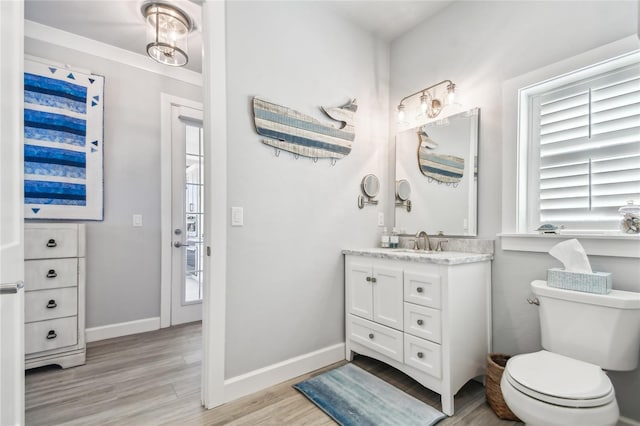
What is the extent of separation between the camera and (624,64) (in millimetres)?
1536

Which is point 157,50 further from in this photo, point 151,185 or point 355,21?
point 355,21

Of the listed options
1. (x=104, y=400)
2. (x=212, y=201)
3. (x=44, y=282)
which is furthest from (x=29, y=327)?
(x=212, y=201)

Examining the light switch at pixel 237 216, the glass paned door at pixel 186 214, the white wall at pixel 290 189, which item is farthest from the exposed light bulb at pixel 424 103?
the glass paned door at pixel 186 214

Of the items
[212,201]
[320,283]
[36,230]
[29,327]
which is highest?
[212,201]

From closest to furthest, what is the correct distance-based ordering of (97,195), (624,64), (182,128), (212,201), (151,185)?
(624,64) → (212,201) → (97,195) → (151,185) → (182,128)

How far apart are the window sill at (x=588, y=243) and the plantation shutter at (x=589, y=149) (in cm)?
13

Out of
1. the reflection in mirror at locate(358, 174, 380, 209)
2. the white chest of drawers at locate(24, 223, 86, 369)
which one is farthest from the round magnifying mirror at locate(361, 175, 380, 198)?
the white chest of drawers at locate(24, 223, 86, 369)

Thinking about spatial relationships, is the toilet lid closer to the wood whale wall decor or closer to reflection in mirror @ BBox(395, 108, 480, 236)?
reflection in mirror @ BBox(395, 108, 480, 236)

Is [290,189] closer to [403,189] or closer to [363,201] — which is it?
[363,201]

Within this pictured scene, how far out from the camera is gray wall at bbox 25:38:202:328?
107 inches

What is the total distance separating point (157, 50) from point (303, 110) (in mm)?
1257

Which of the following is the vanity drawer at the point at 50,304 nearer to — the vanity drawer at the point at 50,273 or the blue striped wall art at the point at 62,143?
the vanity drawer at the point at 50,273

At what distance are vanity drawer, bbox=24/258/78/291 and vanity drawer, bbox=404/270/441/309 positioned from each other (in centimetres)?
244

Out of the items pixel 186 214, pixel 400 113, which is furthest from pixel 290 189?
pixel 186 214
